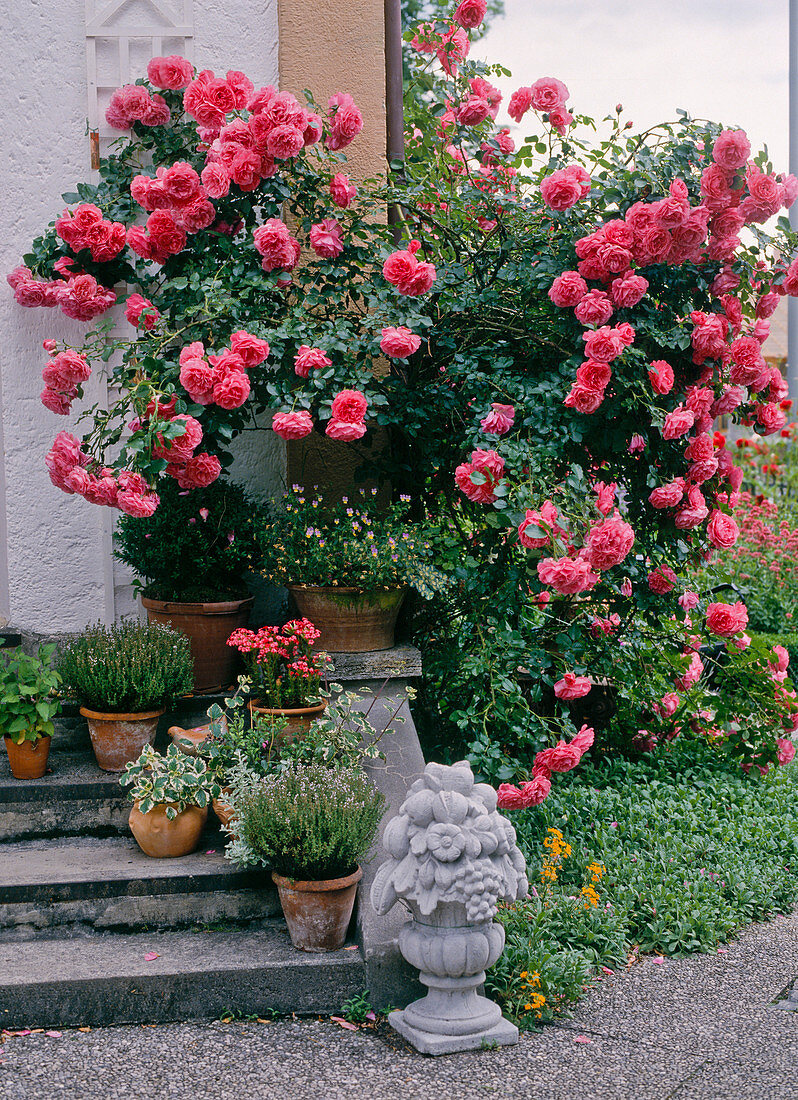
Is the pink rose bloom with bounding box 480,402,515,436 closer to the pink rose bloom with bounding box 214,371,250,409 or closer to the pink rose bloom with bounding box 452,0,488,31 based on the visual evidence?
the pink rose bloom with bounding box 214,371,250,409

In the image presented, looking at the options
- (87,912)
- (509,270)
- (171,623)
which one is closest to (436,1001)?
(87,912)

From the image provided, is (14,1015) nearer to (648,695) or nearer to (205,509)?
(205,509)

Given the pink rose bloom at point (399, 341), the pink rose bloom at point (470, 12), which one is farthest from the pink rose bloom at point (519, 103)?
the pink rose bloom at point (399, 341)

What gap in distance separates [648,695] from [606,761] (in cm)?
41

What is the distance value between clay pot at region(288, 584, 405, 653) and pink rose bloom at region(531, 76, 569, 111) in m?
2.21

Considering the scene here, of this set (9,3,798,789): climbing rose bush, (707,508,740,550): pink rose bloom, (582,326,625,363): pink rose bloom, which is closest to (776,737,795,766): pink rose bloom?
(9,3,798,789): climbing rose bush

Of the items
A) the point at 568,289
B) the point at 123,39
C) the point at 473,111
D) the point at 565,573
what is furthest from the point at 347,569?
the point at 123,39

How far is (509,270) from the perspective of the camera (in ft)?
13.9

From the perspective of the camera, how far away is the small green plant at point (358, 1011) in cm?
301

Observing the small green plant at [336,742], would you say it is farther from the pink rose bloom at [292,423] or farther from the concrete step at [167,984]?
the pink rose bloom at [292,423]

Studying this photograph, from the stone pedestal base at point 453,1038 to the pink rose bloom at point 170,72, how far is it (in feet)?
13.0

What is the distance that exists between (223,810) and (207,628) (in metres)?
0.98

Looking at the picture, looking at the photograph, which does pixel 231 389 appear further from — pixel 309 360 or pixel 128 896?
pixel 128 896

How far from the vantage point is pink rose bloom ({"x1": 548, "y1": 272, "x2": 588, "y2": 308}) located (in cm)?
384
